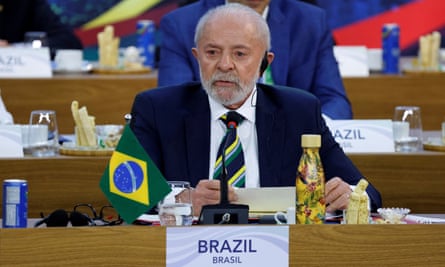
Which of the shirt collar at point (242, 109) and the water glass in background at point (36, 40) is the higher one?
the water glass in background at point (36, 40)

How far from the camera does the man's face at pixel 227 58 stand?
3.85 metres

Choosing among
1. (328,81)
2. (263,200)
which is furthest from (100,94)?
(263,200)

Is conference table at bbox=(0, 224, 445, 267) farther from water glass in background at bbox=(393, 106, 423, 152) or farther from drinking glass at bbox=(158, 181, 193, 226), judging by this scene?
water glass in background at bbox=(393, 106, 423, 152)

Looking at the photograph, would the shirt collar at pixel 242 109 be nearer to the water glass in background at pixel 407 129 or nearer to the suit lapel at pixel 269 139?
the suit lapel at pixel 269 139

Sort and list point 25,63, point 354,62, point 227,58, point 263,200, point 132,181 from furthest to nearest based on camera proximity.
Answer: point 354,62, point 25,63, point 227,58, point 263,200, point 132,181

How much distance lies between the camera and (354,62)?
675cm

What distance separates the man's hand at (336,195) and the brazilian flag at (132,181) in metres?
0.71

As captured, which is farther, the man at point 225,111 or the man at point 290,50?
the man at point 290,50

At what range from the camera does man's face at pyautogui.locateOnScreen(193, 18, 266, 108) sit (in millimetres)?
3850

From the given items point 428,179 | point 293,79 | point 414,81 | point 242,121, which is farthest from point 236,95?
point 414,81

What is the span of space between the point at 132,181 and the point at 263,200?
1.56 feet

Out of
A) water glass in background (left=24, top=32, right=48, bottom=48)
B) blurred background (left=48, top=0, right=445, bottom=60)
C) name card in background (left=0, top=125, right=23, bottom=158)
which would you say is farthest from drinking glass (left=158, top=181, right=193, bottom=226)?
blurred background (left=48, top=0, right=445, bottom=60)

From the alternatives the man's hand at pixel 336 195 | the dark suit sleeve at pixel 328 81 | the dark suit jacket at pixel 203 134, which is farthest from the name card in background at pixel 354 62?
the man's hand at pixel 336 195

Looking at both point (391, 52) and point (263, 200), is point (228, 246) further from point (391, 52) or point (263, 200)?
point (391, 52)
